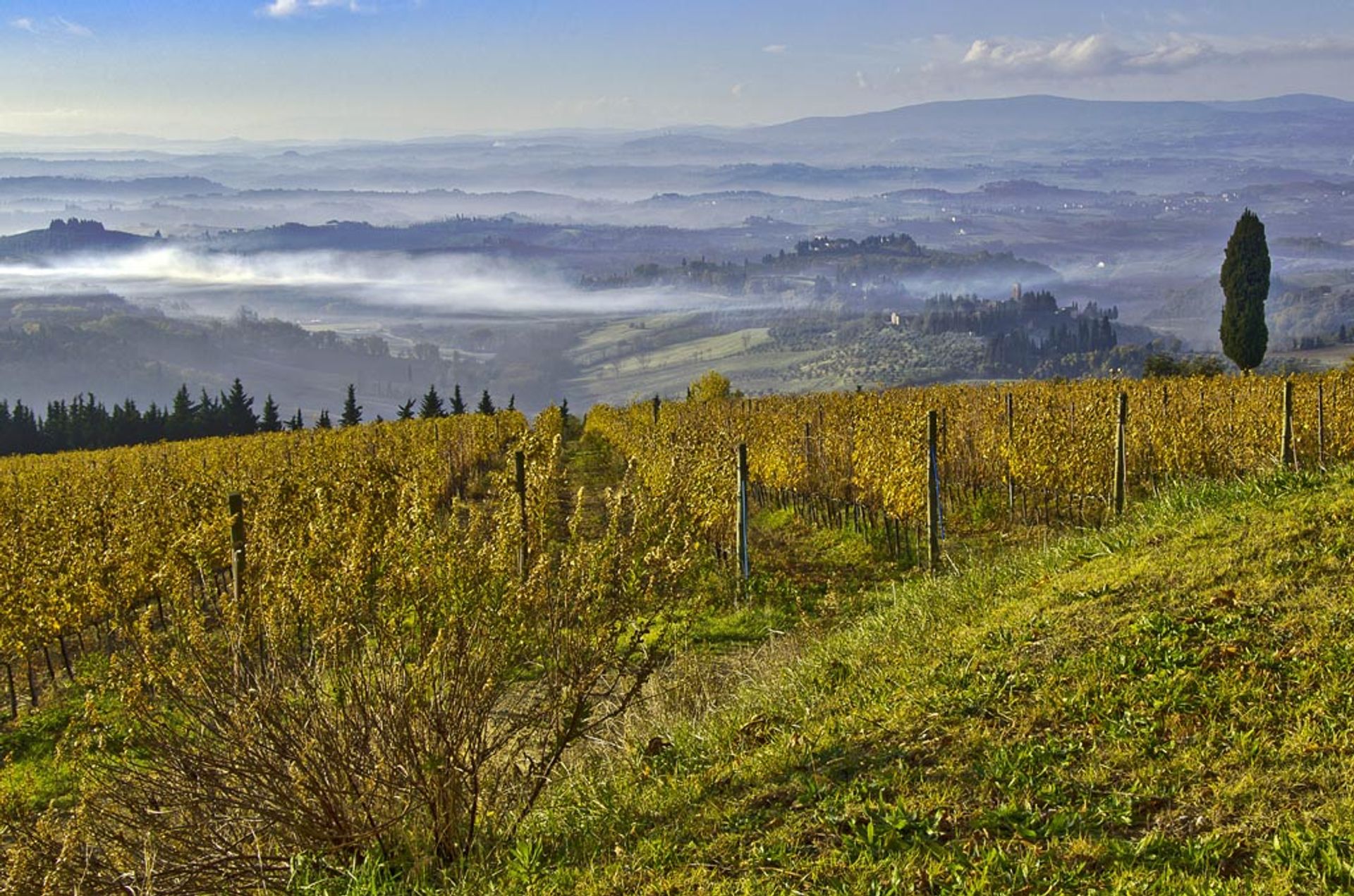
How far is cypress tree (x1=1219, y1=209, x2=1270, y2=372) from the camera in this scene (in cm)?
5628

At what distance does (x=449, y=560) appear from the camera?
5.67m

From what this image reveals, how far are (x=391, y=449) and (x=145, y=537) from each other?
34.8ft

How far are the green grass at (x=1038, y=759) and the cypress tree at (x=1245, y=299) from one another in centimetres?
5612

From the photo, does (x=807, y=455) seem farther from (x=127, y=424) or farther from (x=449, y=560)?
(x=127, y=424)

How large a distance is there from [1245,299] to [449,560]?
61631 millimetres

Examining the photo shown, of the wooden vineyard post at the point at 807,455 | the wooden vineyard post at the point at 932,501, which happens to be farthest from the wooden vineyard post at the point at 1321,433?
the wooden vineyard post at the point at 807,455

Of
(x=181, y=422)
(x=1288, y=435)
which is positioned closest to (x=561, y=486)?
(x=1288, y=435)

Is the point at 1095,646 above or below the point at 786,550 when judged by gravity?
above

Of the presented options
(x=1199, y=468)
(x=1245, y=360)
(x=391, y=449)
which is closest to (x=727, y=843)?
(x=1199, y=468)

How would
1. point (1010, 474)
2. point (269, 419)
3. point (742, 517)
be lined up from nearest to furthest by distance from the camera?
1. point (742, 517)
2. point (1010, 474)
3. point (269, 419)

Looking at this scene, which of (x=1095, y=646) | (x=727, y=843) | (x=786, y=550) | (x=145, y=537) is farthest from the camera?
(x=786, y=550)

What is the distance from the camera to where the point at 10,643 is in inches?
456

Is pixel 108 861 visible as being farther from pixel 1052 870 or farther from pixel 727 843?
pixel 1052 870

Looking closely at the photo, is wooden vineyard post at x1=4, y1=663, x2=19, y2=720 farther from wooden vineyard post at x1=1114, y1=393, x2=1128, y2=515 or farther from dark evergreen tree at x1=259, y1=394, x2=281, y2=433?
dark evergreen tree at x1=259, y1=394, x2=281, y2=433
